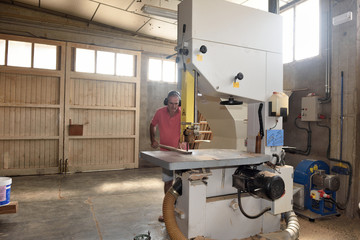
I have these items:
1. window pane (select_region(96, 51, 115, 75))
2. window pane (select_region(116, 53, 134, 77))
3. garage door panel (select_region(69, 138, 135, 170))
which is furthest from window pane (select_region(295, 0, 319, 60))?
garage door panel (select_region(69, 138, 135, 170))

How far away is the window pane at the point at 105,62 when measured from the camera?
221 inches

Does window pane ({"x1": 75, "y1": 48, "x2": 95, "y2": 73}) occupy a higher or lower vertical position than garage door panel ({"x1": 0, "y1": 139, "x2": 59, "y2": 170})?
higher

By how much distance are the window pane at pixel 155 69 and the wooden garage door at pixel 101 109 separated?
427 millimetres

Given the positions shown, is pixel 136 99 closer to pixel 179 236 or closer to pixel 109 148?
pixel 109 148

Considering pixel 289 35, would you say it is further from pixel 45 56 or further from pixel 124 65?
pixel 45 56

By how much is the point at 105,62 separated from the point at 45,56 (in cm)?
119

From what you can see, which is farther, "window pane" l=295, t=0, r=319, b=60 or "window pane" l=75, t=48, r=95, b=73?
"window pane" l=75, t=48, r=95, b=73

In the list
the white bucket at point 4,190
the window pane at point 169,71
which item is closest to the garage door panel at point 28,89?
the window pane at point 169,71

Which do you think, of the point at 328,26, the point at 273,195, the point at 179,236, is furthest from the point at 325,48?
the point at 179,236

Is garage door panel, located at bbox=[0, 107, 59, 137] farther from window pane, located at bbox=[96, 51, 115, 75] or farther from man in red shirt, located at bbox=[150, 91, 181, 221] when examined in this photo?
man in red shirt, located at bbox=[150, 91, 181, 221]

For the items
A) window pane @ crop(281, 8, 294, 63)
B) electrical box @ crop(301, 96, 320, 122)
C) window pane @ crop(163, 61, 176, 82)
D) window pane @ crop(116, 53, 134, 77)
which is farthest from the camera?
window pane @ crop(163, 61, 176, 82)

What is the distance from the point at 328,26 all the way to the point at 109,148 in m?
4.68

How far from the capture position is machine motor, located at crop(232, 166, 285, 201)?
185 cm

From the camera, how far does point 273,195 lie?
6.07ft
